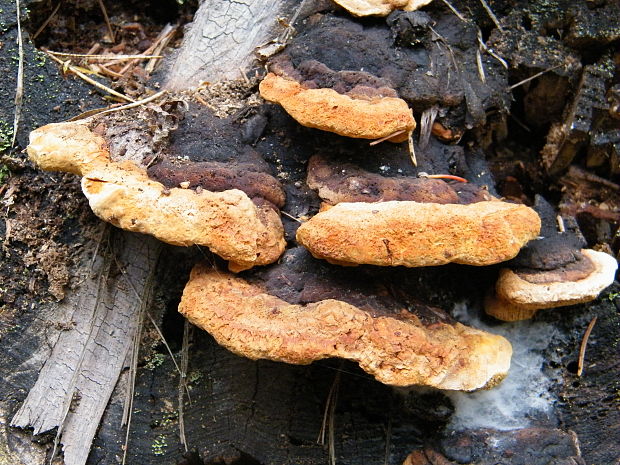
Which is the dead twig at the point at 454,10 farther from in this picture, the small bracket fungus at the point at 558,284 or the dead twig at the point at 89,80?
the dead twig at the point at 89,80

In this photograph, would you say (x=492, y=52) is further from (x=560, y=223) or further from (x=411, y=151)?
(x=560, y=223)

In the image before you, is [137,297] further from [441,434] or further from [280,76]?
[441,434]

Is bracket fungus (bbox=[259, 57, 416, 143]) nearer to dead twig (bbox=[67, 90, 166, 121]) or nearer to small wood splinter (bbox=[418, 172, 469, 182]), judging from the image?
small wood splinter (bbox=[418, 172, 469, 182])

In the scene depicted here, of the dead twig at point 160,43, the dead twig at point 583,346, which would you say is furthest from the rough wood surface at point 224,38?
the dead twig at point 583,346

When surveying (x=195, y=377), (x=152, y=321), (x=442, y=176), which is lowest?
(x=195, y=377)

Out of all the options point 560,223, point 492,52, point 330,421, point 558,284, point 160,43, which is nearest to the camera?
Result: point 558,284

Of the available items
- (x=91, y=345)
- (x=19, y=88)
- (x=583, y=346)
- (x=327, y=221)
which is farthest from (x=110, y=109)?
(x=583, y=346)

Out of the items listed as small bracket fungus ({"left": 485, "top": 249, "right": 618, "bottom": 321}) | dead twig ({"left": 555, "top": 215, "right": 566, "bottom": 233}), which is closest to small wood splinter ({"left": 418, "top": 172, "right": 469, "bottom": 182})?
small bracket fungus ({"left": 485, "top": 249, "right": 618, "bottom": 321})
